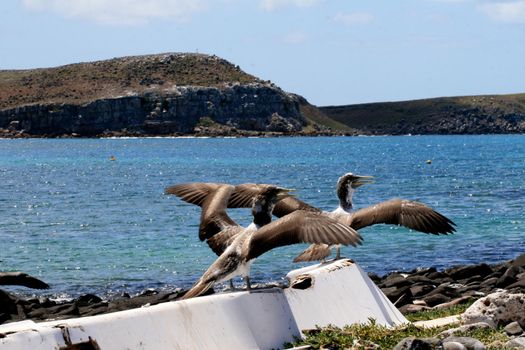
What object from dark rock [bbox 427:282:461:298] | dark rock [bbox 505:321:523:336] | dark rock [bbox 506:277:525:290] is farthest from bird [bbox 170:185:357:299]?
dark rock [bbox 506:277:525:290]

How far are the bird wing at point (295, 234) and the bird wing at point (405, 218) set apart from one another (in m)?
3.07

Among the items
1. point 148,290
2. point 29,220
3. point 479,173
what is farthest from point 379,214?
point 479,173

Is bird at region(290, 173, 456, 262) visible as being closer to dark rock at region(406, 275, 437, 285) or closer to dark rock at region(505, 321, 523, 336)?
dark rock at region(505, 321, 523, 336)

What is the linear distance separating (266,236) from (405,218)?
3.97m

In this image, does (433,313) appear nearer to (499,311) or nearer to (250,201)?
(499,311)

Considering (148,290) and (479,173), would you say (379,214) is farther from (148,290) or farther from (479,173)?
(479,173)

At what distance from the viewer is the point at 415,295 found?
55.9 feet

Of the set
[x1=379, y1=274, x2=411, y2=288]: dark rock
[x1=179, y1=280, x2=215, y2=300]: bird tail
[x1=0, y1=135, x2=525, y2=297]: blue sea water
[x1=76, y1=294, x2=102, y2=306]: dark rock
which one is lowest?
[x1=0, y1=135, x2=525, y2=297]: blue sea water

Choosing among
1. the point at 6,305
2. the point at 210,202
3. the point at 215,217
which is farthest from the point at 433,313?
the point at 6,305

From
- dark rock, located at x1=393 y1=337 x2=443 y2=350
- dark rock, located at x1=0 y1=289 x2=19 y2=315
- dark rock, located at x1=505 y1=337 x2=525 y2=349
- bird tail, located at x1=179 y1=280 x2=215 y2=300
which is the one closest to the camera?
dark rock, located at x1=393 y1=337 x2=443 y2=350

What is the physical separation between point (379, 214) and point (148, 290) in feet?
30.1

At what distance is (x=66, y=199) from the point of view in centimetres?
5456

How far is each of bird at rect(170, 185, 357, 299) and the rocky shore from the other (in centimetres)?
500

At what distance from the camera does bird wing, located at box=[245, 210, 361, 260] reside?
10.1 meters
